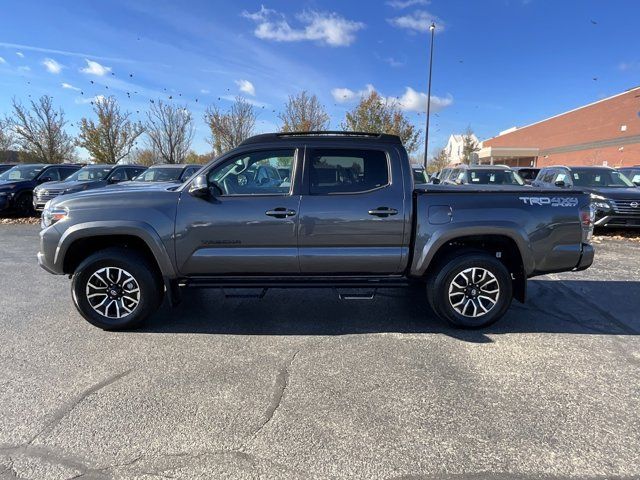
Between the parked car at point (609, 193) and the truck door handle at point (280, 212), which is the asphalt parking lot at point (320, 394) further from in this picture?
the parked car at point (609, 193)

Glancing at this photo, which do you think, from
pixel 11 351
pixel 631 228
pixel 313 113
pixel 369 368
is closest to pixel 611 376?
pixel 369 368

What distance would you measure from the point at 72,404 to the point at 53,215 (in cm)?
210

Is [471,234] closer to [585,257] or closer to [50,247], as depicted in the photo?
[585,257]

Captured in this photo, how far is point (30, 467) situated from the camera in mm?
2377

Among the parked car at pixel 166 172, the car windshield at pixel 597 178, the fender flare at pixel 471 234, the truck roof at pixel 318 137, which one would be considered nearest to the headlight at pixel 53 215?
the truck roof at pixel 318 137

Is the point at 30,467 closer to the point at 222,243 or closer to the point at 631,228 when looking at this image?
the point at 222,243

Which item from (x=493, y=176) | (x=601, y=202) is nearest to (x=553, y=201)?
(x=601, y=202)

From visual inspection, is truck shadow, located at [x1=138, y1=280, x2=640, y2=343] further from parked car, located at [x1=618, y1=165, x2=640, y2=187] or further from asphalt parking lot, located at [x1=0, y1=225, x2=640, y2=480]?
parked car, located at [x1=618, y1=165, x2=640, y2=187]

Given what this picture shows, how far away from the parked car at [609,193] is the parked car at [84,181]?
12676mm

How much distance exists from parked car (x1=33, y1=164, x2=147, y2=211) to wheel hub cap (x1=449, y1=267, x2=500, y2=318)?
1016 cm

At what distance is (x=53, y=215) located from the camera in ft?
13.9

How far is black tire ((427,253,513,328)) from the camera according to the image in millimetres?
4254

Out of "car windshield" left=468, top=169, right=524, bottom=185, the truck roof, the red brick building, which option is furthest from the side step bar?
the red brick building

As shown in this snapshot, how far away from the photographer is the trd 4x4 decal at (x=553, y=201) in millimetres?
4199
